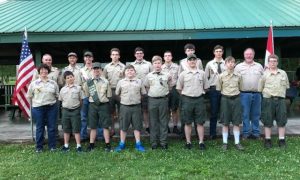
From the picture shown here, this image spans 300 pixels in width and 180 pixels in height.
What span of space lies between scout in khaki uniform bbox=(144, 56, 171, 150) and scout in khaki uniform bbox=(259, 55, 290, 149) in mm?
1882

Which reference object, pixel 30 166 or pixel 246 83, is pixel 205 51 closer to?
pixel 246 83

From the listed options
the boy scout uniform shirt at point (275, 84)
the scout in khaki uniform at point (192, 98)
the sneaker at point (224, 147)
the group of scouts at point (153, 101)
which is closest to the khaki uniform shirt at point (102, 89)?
the group of scouts at point (153, 101)

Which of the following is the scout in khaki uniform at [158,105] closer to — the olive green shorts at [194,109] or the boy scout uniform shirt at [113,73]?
the olive green shorts at [194,109]

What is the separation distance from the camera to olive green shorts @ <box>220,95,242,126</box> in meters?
6.78

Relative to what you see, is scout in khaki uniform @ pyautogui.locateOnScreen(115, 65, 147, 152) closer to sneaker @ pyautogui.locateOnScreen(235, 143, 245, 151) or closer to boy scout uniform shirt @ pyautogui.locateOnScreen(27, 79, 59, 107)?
boy scout uniform shirt @ pyautogui.locateOnScreen(27, 79, 59, 107)

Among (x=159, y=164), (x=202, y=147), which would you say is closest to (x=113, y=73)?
(x=202, y=147)

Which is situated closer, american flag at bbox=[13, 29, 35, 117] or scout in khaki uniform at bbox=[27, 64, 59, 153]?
scout in khaki uniform at bbox=[27, 64, 59, 153]

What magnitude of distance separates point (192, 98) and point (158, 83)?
70 centimetres

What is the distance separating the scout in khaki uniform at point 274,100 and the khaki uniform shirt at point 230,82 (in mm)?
550

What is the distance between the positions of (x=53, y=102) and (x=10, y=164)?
4.79 feet

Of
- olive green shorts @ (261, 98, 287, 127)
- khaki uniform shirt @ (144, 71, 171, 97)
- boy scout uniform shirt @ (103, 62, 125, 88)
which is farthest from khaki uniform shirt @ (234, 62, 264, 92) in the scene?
boy scout uniform shirt @ (103, 62, 125, 88)

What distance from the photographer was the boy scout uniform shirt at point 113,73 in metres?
7.50

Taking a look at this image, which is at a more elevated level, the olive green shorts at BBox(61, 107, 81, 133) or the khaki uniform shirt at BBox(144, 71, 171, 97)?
the khaki uniform shirt at BBox(144, 71, 171, 97)

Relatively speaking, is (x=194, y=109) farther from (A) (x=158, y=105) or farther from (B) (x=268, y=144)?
(B) (x=268, y=144)
